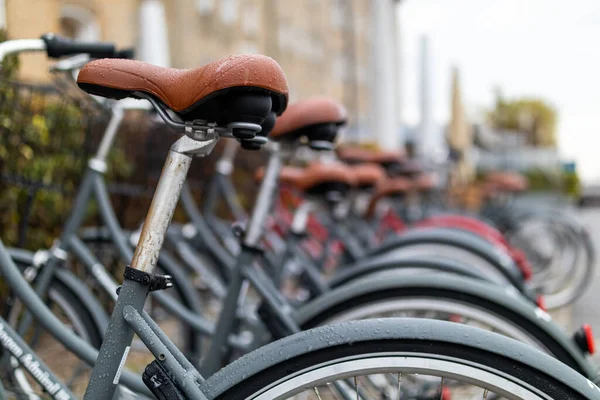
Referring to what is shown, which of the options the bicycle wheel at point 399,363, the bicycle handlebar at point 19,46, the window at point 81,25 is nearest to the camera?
the bicycle wheel at point 399,363

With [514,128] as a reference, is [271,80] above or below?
above

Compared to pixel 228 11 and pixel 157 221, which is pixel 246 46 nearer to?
pixel 228 11

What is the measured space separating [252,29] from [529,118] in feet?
87.6

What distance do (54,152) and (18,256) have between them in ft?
3.00

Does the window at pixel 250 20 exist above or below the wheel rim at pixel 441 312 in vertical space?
above

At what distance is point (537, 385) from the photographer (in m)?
0.99

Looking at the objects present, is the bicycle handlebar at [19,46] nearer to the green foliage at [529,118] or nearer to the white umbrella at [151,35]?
the white umbrella at [151,35]

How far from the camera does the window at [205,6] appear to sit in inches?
598

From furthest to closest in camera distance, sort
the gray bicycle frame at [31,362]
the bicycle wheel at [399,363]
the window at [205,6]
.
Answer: the window at [205,6], the gray bicycle frame at [31,362], the bicycle wheel at [399,363]

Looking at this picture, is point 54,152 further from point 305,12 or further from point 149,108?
point 305,12

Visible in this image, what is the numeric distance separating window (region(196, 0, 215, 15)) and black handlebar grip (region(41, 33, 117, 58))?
14.1 metres

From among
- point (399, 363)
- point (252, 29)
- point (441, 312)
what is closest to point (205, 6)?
point (252, 29)

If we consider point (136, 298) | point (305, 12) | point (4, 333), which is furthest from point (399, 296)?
point (305, 12)

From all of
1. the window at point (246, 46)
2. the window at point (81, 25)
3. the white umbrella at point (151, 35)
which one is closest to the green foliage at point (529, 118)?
the window at point (246, 46)
